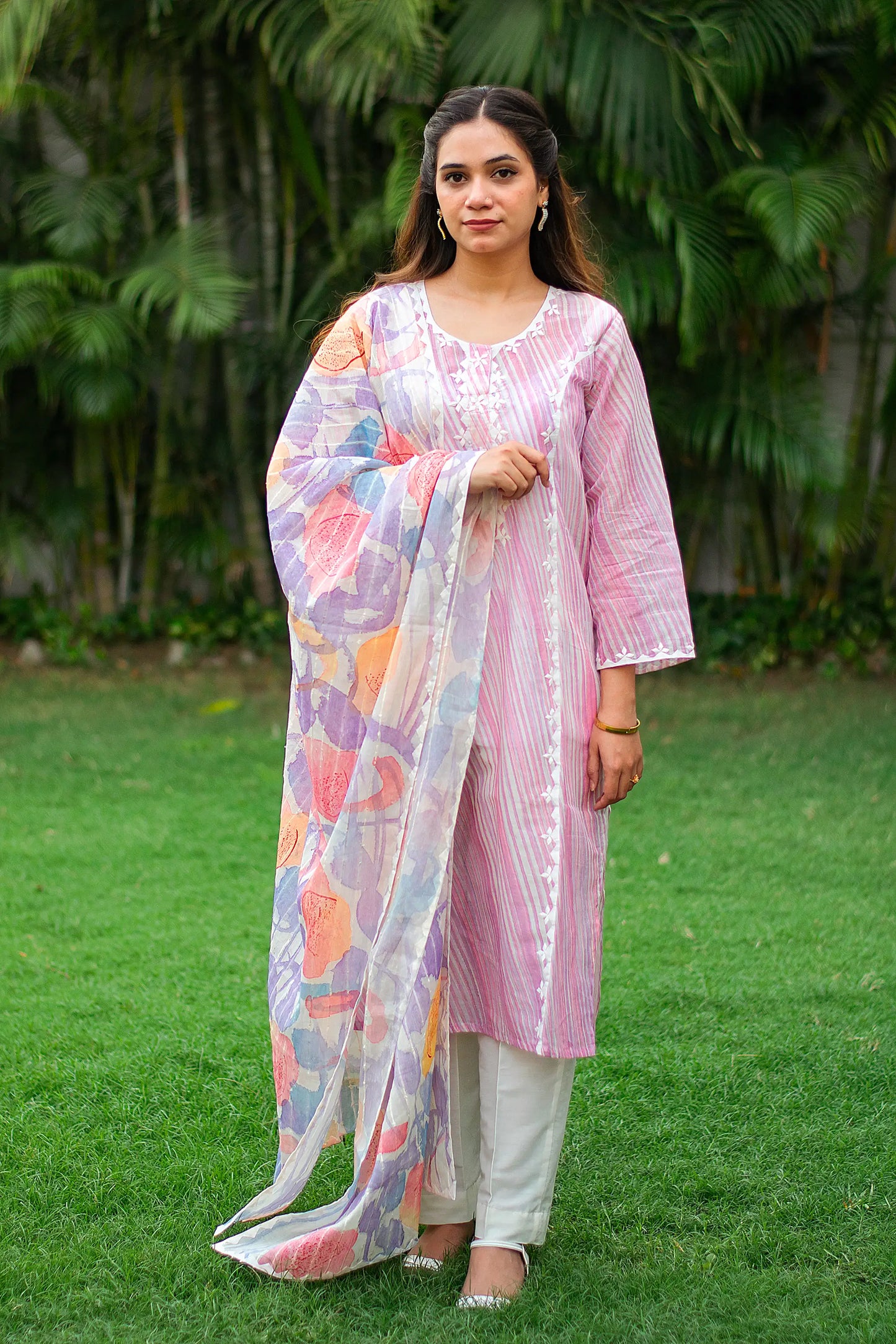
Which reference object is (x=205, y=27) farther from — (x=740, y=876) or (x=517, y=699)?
(x=517, y=699)

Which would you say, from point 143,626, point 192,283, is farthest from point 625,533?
point 143,626

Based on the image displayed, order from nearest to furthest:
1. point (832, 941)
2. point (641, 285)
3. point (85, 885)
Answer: point (832, 941) → point (85, 885) → point (641, 285)

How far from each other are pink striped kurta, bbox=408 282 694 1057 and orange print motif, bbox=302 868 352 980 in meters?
0.18

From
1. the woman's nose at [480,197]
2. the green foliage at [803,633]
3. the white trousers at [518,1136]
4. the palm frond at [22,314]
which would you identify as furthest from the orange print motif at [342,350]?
the green foliage at [803,633]

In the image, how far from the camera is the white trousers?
205 centimetres

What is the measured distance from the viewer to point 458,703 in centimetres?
200

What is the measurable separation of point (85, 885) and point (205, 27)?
13.5 feet

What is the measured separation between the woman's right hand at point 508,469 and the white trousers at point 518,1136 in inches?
30.5

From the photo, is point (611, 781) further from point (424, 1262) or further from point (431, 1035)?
point (424, 1262)

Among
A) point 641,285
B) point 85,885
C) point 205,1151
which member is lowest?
point 85,885

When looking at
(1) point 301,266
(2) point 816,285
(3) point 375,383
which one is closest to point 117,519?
(1) point 301,266

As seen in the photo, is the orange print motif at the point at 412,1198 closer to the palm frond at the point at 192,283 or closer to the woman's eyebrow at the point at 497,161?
the woman's eyebrow at the point at 497,161

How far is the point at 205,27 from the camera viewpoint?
249 inches

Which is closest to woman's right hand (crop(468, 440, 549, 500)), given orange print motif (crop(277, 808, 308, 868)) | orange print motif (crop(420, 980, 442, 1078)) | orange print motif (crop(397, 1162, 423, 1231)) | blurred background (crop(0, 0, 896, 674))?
orange print motif (crop(277, 808, 308, 868))
